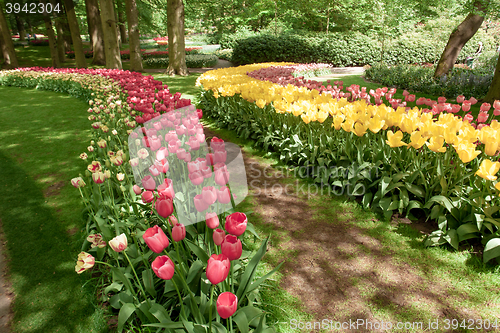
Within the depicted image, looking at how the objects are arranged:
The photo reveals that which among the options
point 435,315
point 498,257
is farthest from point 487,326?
point 498,257

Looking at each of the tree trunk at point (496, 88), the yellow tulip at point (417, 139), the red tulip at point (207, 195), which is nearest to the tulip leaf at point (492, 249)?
the yellow tulip at point (417, 139)

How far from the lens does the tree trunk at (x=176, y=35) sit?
1395 centimetres

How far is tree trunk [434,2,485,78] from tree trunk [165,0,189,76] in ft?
37.8

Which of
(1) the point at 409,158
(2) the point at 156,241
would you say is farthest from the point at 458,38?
(2) the point at 156,241

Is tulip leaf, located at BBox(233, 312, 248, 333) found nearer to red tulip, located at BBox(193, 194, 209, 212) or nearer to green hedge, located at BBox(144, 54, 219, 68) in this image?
red tulip, located at BBox(193, 194, 209, 212)

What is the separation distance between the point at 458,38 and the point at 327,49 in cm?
1047

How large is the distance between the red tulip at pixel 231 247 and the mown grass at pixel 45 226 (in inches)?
53.6

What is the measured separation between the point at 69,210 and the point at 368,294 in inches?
133

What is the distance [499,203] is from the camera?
99.2 inches

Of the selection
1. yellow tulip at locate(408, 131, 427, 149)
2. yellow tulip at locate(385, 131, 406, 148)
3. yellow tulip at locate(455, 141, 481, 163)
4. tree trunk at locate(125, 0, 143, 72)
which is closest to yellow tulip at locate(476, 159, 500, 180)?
yellow tulip at locate(455, 141, 481, 163)

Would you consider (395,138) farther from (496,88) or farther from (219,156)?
(496,88)

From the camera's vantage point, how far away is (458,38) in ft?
35.4

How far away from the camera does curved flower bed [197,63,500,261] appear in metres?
2.50

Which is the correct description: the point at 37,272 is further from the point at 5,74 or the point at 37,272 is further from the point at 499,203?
the point at 5,74
